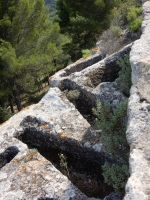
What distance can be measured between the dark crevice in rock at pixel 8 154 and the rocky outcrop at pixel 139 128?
2476 millimetres

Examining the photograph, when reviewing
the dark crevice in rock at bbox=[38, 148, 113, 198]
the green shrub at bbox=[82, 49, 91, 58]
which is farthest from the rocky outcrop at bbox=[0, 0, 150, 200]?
the green shrub at bbox=[82, 49, 91, 58]

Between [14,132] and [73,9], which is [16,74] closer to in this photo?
[73,9]

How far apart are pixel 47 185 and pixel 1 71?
8.76m

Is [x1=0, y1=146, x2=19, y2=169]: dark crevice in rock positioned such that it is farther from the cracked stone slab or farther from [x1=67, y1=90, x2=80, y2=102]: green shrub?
[x1=67, y1=90, x2=80, y2=102]: green shrub

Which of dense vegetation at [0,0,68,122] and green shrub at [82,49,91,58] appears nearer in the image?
green shrub at [82,49,91,58]

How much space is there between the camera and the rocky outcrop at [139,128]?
1.98 m

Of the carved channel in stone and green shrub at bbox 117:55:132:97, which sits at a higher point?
green shrub at bbox 117:55:132:97

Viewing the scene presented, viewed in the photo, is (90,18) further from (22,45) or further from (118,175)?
(118,175)

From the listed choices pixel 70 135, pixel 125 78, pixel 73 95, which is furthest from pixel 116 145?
pixel 73 95

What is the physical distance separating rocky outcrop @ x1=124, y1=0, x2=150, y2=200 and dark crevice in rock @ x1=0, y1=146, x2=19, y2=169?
2476mm

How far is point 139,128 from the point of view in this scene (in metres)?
2.54

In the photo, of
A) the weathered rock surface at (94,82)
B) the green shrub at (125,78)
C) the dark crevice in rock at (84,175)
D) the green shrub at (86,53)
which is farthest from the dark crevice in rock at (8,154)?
the green shrub at (86,53)

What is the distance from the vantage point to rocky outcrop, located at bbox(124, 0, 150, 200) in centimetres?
198

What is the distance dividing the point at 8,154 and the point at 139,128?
9.16 ft
